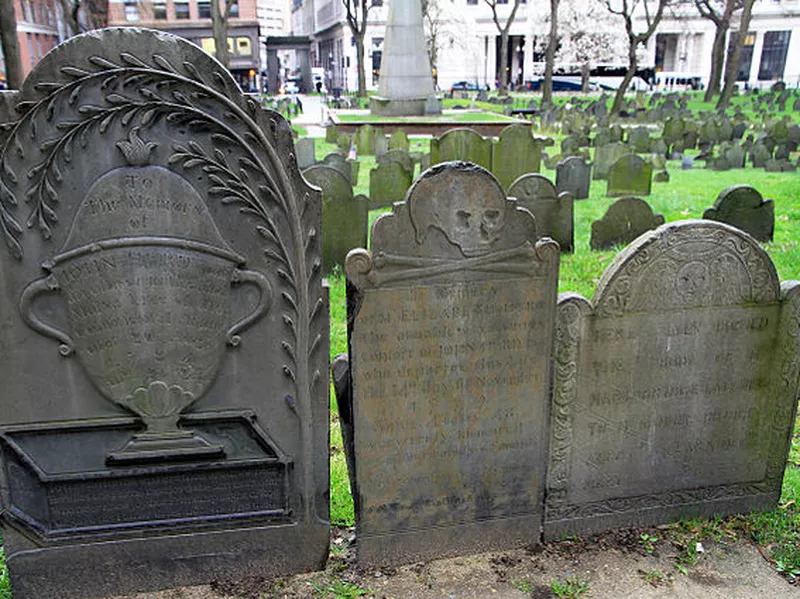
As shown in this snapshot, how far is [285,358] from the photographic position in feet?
11.0

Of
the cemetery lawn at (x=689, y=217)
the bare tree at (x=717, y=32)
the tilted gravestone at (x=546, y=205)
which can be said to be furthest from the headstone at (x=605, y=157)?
the bare tree at (x=717, y=32)

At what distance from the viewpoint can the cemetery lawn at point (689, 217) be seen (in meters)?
3.98

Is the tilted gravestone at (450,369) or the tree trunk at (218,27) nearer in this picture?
the tilted gravestone at (450,369)

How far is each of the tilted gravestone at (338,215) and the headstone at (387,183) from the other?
348 centimetres

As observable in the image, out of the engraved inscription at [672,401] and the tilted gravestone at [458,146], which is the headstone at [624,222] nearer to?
the tilted gravestone at [458,146]

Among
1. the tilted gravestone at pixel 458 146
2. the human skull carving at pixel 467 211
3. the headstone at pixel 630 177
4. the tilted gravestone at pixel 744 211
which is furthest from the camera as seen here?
the headstone at pixel 630 177

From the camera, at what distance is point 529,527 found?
3.92 m

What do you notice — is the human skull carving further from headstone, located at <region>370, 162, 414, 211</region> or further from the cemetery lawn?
headstone, located at <region>370, 162, 414, 211</region>

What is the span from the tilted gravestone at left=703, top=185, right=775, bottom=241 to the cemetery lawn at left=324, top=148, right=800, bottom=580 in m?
0.32

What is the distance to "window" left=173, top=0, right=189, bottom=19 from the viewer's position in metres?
62.5

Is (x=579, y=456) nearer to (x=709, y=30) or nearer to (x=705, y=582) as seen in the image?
(x=705, y=582)

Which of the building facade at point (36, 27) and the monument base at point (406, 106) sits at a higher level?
the building facade at point (36, 27)

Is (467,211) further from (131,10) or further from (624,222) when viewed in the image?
(131,10)

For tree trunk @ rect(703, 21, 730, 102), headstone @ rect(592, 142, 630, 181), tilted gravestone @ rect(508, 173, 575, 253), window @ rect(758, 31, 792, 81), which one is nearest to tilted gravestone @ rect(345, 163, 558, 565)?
tilted gravestone @ rect(508, 173, 575, 253)
